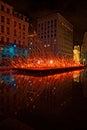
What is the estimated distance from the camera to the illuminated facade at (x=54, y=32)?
3647 inches

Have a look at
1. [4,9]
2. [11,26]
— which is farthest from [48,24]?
[4,9]

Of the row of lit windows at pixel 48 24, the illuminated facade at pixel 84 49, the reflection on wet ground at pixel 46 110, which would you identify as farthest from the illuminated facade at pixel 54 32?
the reflection on wet ground at pixel 46 110

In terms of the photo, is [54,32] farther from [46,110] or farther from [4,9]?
[46,110]

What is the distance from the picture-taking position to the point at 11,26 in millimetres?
40000

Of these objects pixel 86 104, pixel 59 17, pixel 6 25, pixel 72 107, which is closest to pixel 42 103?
pixel 72 107

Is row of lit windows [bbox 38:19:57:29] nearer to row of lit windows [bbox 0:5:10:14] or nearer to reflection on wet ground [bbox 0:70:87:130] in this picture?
row of lit windows [bbox 0:5:10:14]

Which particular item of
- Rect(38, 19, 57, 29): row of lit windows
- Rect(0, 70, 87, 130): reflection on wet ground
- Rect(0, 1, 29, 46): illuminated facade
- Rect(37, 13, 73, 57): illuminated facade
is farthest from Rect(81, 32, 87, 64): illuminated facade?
Rect(0, 70, 87, 130): reflection on wet ground

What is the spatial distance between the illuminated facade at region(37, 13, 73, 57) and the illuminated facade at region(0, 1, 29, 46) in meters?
47.7

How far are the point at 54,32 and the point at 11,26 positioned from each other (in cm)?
5631

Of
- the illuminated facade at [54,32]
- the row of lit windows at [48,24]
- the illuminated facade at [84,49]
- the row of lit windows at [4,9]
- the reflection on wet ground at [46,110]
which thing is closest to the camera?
the reflection on wet ground at [46,110]

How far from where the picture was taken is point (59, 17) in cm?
9356

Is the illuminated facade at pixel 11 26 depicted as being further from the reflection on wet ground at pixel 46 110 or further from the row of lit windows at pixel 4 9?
the reflection on wet ground at pixel 46 110

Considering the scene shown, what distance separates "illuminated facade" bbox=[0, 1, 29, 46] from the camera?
3731 centimetres

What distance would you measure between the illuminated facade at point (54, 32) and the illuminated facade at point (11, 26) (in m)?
47.7
